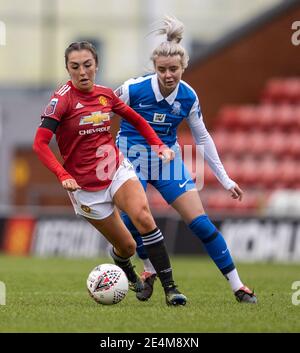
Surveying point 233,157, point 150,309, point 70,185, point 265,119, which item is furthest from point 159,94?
point 265,119

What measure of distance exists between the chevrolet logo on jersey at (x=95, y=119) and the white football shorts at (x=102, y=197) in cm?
41

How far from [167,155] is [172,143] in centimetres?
94

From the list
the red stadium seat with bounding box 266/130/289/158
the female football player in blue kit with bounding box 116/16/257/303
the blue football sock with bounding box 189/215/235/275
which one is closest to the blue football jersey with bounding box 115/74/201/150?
the female football player in blue kit with bounding box 116/16/257/303

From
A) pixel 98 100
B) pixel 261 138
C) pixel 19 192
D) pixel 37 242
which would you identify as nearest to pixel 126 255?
pixel 98 100

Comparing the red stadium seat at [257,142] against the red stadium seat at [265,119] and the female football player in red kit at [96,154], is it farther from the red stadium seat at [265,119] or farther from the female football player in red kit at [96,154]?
the female football player in red kit at [96,154]

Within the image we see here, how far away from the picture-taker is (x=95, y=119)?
9.11 metres

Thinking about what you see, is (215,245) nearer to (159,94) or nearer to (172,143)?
(172,143)

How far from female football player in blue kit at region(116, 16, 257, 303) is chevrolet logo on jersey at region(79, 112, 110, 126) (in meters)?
0.61

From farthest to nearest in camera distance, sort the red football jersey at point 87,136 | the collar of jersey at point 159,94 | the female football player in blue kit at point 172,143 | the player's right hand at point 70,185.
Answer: the collar of jersey at point 159,94, the female football player in blue kit at point 172,143, the red football jersey at point 87,136, the player's right hand at point 70,185

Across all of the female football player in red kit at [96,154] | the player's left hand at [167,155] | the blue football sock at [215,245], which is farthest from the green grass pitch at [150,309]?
the player's left hand at [167,155]

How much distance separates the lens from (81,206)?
931cm

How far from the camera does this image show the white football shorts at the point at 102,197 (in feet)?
30.2

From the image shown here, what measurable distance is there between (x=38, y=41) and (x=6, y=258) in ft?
63.5

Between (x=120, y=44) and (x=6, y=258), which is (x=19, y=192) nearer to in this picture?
(x=6, y=258)
